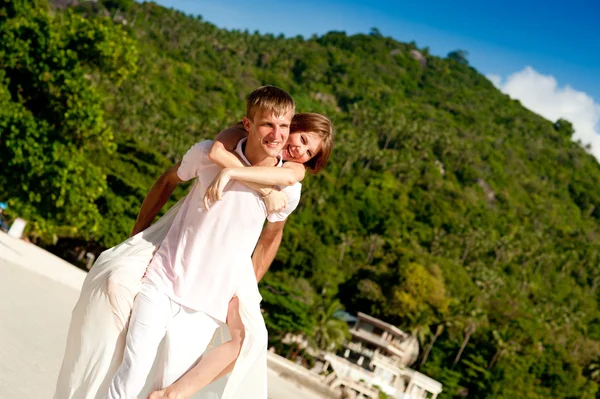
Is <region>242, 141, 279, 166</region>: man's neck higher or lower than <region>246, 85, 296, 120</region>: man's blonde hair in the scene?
lower

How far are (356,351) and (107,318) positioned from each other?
48.5 meters

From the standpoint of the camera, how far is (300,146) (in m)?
3.63

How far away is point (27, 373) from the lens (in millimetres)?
6602

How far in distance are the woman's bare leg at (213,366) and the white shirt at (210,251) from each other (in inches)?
3.1

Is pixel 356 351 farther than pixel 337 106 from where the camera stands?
No

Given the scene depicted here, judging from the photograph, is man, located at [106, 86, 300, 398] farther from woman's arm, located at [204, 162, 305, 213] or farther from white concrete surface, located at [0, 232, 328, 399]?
white concrete surface, located at [0, 232, 328, 399]

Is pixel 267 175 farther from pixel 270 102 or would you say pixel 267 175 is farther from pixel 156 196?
pixel 156 196

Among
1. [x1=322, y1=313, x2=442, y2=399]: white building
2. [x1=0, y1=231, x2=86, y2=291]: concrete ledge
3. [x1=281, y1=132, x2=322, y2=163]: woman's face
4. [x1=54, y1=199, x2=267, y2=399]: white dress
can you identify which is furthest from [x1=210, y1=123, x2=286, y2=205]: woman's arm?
[x1=322, y1=313, x2=442, y2=399]: white building

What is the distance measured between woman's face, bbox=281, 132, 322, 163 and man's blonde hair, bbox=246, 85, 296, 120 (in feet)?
0.95

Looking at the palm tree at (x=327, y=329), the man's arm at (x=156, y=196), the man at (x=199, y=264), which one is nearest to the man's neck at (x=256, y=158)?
the man at (x=199, y=264)

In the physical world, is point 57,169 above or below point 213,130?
below

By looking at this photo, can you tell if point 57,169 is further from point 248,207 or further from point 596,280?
point 596,280

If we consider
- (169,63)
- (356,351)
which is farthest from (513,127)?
(356,351)

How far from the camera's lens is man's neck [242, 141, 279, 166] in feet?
11.2
